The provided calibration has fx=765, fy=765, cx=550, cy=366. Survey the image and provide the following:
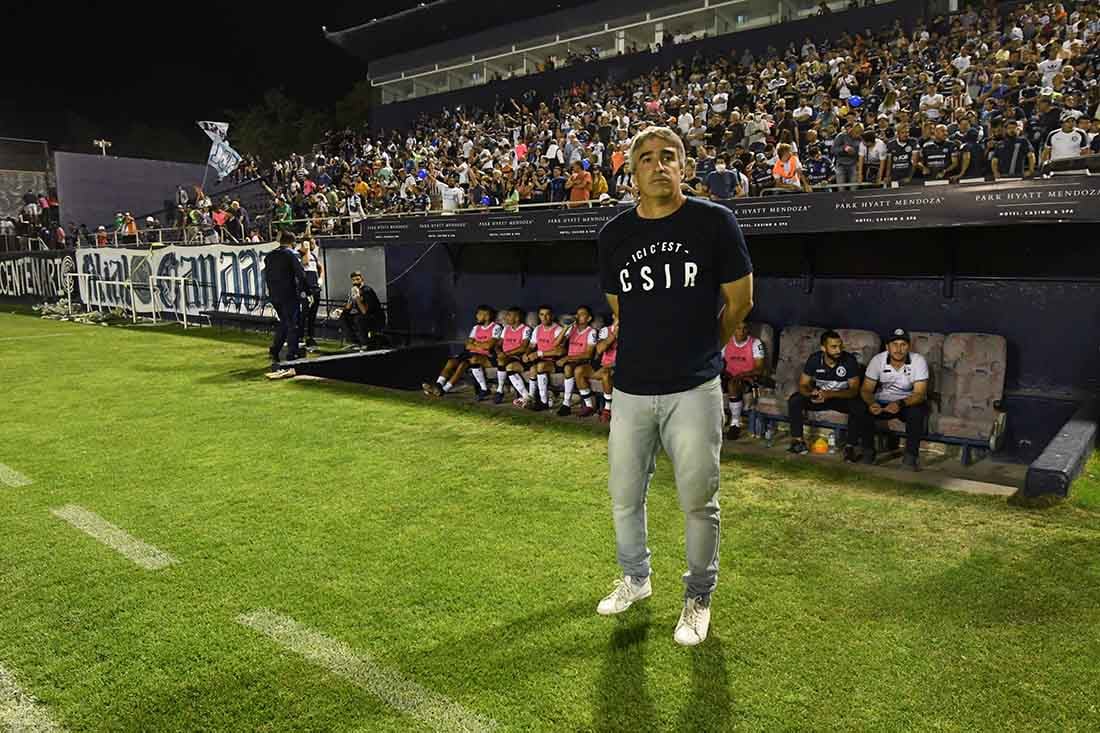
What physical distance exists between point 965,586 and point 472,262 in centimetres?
882

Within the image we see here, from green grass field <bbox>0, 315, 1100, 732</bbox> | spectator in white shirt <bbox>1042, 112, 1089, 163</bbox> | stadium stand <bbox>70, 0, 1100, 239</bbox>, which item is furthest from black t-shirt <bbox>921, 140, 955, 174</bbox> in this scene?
green grass field <bbox>0, 315, 1100, 732</bbox>

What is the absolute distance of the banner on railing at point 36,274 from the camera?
23.3 metres

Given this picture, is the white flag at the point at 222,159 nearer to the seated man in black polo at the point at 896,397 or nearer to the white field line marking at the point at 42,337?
the white field line marking at the point at 42,337

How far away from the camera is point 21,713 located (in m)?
2.97

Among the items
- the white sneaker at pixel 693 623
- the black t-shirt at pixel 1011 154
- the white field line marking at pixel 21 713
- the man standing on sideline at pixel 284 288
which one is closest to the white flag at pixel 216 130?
the man standing on sideline at pixel 284 288

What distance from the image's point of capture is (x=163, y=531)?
4.83m

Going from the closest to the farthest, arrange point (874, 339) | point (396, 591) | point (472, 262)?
point (396, 591), point (874, 339), point (472, 262)

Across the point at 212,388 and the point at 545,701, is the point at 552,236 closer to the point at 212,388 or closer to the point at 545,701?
the point at 212,388

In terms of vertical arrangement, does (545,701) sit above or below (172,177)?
below

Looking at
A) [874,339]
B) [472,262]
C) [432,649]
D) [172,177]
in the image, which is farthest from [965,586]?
[172,177]

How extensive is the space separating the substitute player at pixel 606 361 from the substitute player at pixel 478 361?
1.63 meters

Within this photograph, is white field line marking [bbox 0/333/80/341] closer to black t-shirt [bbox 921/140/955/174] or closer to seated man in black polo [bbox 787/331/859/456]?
seated man in black polo [bbox 787/331/859/456]

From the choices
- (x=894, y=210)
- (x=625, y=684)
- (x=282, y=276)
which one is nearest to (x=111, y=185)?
(x=282, y=276)

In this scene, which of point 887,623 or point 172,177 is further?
point 172,177
